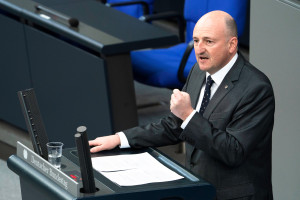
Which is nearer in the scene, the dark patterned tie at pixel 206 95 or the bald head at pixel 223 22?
the bald head at pixel 223 22

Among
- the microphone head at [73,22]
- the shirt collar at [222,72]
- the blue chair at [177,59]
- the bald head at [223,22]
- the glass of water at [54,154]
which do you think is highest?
the bald head at [223,22]

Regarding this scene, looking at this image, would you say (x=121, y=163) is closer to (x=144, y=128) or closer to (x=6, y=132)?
(x=144, y=128)

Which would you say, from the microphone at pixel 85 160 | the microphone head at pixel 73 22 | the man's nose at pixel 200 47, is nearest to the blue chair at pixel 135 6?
the microphone head at pixel 73 22

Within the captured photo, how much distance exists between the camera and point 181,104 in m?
2.25

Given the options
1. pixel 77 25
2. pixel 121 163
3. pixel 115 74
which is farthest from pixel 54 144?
pixel 77 25

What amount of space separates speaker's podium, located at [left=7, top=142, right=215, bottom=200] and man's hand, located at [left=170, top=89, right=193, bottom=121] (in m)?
0.17

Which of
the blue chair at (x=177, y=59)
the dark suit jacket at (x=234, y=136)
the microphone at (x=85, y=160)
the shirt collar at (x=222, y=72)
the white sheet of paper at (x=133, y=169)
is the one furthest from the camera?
the blue chair at (x=177, y=59)

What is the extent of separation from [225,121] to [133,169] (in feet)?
1.15

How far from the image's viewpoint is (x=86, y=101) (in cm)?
417

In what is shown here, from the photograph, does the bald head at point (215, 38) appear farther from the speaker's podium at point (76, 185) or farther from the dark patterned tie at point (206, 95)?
the speaker's podium at point (76, 185)

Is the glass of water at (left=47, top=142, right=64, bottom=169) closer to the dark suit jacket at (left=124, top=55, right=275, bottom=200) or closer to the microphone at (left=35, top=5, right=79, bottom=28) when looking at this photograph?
→ the dark suit jacket at (left=124, top=55, right=275, bottom=200)

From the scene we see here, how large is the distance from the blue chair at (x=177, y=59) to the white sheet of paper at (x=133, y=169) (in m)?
2.24

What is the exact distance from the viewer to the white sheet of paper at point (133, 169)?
216cm

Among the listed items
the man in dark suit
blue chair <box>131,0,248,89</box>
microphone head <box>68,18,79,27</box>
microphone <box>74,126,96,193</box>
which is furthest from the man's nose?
blue chair <box>131,0,248,89</box>
